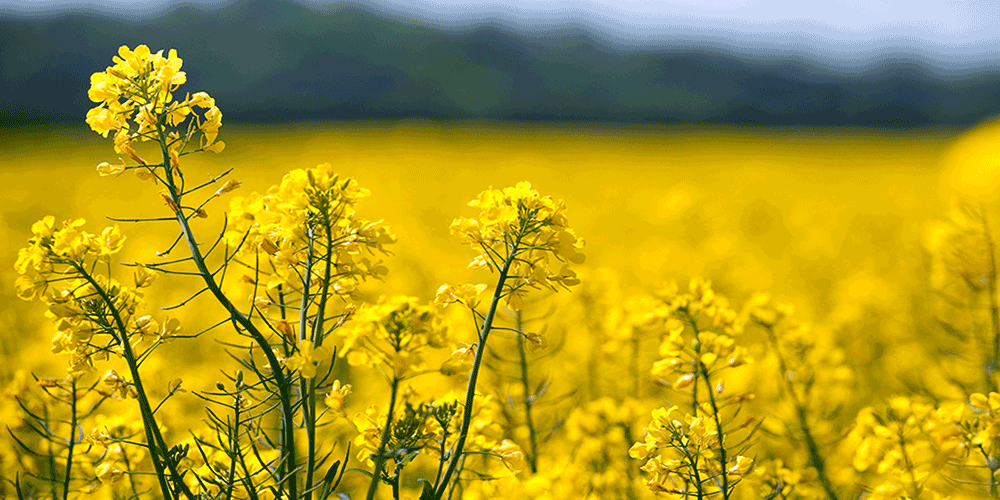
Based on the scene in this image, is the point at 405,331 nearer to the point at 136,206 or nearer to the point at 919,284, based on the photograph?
the point at 919,284

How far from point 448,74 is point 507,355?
35.4m

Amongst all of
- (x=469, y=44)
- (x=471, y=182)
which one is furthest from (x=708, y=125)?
(x=471, y=182)

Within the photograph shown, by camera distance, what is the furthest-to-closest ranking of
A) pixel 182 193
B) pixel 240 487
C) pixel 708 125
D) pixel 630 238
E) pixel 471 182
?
pixel 708 125
pixel 471 182
pixel 630 238
pixel 240 487
pixel 182 193

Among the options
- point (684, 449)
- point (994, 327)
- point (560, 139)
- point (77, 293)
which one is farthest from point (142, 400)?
point (560, 139)

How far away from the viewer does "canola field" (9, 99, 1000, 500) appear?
1.21 m

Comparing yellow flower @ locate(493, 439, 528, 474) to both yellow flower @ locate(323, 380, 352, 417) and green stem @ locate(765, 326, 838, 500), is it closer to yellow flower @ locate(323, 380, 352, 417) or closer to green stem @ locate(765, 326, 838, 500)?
Answer: yellow flower @ locate(323, 380, 352, 417)

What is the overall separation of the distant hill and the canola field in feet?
76.0

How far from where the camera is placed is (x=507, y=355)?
9.37 feet

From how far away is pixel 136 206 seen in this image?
9945 mm

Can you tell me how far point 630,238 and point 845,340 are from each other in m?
3.85

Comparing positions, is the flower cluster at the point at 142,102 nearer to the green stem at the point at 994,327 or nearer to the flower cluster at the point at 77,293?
the flower cluster at the point at 77,293

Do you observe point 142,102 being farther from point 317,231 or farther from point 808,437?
point 808,437

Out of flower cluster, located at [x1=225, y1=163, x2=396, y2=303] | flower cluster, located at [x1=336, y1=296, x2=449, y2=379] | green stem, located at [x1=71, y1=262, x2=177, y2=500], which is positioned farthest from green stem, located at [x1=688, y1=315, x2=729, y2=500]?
green stem, located at [x1=71, y1=262, x2=177, y2=500]

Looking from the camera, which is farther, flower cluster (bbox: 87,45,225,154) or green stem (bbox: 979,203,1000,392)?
green stem (bbox: 979,203,1000,392)
